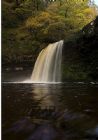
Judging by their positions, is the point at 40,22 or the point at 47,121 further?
the point at 40,22

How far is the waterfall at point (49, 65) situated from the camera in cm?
532

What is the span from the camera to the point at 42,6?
6316mm

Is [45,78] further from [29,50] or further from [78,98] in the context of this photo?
[78,98]

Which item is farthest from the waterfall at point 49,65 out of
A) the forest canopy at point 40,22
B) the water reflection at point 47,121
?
the water reflection at point 47,121

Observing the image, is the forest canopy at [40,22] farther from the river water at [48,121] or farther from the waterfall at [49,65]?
the river water at [48,121]

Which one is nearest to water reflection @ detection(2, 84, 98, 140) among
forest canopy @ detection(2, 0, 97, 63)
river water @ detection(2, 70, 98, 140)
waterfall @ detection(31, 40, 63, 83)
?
river water @ detection(2, 70, 98, 140)

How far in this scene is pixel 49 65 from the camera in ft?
18.0

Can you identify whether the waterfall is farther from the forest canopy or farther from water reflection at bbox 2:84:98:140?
water reflection at bbox 2:84:98:140

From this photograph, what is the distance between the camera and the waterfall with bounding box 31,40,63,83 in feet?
17.4

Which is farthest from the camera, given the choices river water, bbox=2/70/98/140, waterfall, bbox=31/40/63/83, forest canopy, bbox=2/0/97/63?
forest canopy, bbox=2/0/97/63

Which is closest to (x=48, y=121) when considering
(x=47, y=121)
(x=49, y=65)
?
(x=47, y=121)

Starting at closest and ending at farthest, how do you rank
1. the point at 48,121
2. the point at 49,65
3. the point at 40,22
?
the point at 48,121 < the point at 49,65 < the point at 40,22

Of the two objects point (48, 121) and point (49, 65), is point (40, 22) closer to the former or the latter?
point (49, 65)

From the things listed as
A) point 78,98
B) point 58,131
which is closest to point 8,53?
point 78,98
